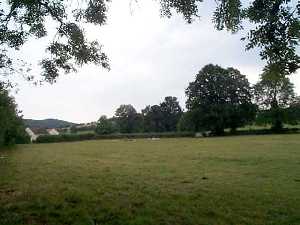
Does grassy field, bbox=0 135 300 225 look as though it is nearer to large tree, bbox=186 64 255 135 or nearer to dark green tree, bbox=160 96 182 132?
large tree, bbox=186 64 255 135

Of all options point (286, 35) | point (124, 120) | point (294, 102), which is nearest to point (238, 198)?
point (286, 35)

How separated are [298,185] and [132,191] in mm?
6213

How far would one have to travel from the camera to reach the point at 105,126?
5281 inches

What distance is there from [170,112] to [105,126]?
89.8 feet

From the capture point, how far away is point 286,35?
852 centimetres

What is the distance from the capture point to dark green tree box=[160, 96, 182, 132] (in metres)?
145

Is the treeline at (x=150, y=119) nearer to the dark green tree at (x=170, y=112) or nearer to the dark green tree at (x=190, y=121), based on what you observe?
the dark green tree at (x=170, y=112)

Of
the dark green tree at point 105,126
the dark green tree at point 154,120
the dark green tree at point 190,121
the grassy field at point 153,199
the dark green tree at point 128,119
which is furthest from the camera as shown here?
the dark green tree at point 128,119

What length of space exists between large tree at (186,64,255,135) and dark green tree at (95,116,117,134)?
4626 centimetres

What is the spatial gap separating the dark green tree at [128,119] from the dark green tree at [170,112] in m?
9.65

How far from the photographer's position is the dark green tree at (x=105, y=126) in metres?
132

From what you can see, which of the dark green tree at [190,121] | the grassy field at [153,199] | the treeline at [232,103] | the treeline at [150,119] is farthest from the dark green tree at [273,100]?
the grassy field at [153,199]

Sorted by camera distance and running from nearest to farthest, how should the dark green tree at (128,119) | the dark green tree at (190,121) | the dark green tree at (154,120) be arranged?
the dark green tree at (190,121) < the dark green tree at (154,120) < the dark green tree at (128,119)

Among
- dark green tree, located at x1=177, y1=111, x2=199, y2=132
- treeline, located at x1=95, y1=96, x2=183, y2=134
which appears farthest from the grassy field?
treeline, located at x1=95, y1=96, x2=183, y2=134
